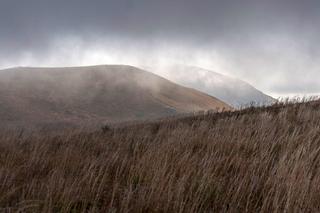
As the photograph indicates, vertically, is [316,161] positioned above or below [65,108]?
above

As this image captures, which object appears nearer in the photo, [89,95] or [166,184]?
[166,184]

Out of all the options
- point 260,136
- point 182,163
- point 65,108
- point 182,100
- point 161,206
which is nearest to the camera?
point 161,206

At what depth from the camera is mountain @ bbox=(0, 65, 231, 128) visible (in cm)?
5506

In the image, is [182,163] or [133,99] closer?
[182,163]

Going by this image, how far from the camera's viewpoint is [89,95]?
68.4m

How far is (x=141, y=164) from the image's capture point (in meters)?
4.79

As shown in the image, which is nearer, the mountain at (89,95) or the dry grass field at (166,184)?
the dry grass field at (166,184)

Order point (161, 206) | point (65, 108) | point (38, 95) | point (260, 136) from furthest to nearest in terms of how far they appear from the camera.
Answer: point (38, 95) < point (65, 108) < point (260, 136) < point (161, 206)

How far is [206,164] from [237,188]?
34.2 inches

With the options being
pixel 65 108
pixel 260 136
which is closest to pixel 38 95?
pixel 65 108

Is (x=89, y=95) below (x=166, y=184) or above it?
below

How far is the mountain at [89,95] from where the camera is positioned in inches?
2168

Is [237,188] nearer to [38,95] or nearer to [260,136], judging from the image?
[260,136]

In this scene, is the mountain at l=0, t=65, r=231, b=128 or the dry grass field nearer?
the dry grass field
